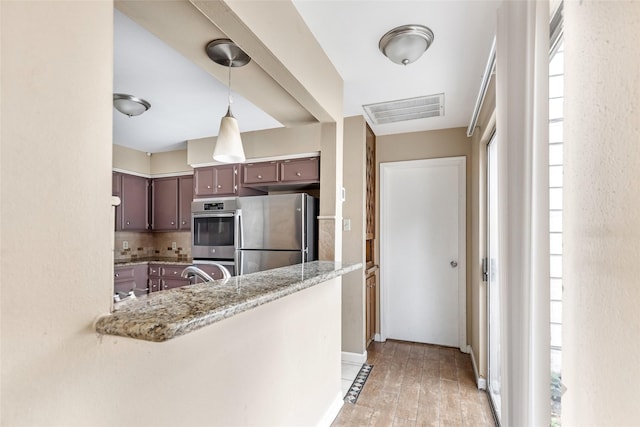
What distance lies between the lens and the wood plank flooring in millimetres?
2148

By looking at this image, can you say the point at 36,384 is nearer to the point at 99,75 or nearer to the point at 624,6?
the point at 99,75

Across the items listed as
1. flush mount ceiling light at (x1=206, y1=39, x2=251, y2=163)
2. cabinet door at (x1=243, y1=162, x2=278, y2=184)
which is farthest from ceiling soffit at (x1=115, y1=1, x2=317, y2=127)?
cabinet door at (x1=243, y1=162, x2=278, y2=184)

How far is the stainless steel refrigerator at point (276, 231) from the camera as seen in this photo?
2.97 meters

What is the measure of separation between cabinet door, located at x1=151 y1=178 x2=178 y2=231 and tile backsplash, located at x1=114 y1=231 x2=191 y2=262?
23cm

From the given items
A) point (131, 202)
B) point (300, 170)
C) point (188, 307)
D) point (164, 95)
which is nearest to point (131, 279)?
point (131, 202)

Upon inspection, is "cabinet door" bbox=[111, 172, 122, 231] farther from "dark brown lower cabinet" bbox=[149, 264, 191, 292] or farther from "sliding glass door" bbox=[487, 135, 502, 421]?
"sliding glass door" bbox=[487, 135, 502, 421]

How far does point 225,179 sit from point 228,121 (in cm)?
173

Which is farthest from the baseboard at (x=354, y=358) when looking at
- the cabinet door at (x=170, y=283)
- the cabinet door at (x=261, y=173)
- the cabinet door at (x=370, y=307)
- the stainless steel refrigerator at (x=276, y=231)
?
the cabinet door at (x=170, y=283)

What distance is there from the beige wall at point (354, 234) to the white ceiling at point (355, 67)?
0.83 feet

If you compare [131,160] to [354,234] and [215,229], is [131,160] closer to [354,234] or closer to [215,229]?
[215,229]

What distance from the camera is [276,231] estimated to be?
10.0 feet

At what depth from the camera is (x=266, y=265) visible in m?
3.09

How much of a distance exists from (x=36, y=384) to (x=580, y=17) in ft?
4.76

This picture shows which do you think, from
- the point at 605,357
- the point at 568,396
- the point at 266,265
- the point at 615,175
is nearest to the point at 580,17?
the point at 615,175
